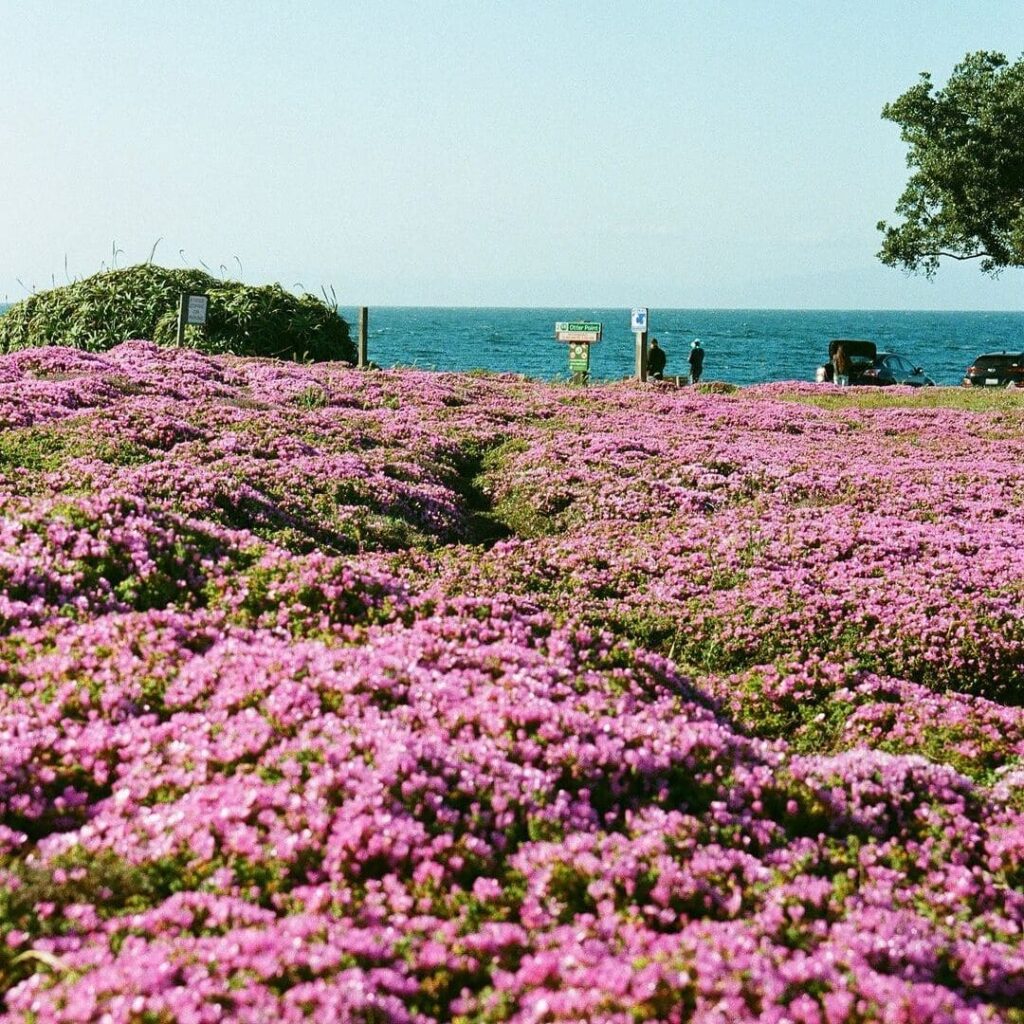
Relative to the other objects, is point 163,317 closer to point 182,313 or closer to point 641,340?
point 182,313

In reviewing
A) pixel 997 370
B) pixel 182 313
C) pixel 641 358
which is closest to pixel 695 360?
pixel 641 358

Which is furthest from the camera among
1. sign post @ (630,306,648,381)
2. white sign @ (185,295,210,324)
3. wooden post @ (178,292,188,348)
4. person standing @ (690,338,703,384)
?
person standing @ (690,338,703,384)

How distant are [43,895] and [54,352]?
860 inches

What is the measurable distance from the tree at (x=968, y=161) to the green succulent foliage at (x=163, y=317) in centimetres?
3470

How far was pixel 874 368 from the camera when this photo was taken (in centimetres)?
5609

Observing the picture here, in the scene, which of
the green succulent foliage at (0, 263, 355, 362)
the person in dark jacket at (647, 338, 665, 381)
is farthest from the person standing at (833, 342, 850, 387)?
the green succulent foliage at (0, 263, 355, 362)

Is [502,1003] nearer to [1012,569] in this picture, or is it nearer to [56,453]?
[1012,569]

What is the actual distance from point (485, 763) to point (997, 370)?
58.1 metres

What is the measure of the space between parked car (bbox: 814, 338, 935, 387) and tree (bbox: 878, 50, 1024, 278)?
628 centimetres

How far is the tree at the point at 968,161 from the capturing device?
175ft

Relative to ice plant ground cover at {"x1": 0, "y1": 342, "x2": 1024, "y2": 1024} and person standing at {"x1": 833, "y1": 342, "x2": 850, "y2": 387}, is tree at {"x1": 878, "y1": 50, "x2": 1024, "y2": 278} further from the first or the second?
ice plant ground cover at {"x1": 0, "y1": 342, "x2": 1024, "y2": 1024}

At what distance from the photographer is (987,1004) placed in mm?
5133

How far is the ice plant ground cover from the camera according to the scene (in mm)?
5000

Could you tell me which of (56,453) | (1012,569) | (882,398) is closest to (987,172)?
(882,398)
